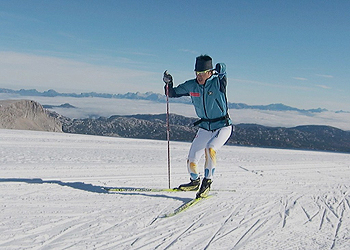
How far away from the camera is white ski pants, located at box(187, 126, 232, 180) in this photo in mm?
5691

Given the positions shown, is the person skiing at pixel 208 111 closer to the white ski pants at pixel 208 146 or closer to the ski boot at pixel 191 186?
the white ski pants at pixel 208 146

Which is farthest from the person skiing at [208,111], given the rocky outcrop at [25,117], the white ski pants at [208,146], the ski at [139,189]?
the rocky outcrop at [25,117]

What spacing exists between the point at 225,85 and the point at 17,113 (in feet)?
294

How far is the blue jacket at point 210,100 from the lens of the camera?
5590mm

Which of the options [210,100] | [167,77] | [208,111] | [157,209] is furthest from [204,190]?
[167,77]

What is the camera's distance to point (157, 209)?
16.5 ft

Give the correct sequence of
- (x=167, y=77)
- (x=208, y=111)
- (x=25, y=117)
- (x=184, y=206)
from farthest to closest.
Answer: (x=25, y=117), (x=167, y=77), (x=208, y=111), (x=184, y=206)

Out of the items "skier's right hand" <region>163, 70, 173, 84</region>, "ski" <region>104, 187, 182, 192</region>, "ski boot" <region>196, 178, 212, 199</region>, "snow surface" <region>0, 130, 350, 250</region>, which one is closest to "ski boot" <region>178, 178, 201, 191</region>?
"ski" <region>104, 187, 182, 192</region>

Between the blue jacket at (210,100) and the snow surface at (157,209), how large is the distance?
1327 mm

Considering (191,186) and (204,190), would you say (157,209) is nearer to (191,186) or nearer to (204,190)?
(204,190)

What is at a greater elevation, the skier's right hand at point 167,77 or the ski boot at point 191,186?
the skier's right hand at point 167,77

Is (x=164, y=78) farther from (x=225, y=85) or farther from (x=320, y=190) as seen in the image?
(x=320, y=190)

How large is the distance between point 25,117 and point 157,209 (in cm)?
9108

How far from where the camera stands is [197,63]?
5.66 meters
